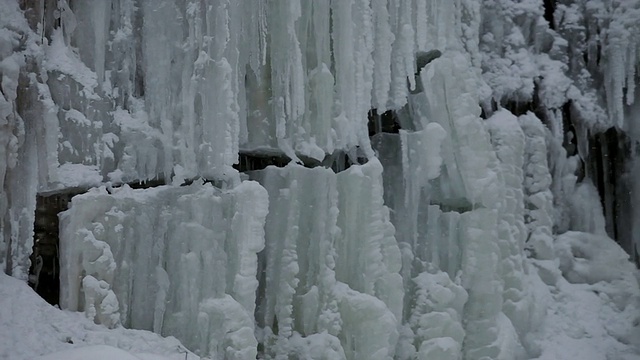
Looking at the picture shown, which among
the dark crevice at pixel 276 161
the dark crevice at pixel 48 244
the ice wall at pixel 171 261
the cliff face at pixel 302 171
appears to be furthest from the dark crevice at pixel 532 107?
the dark crevice at pixel 48 244

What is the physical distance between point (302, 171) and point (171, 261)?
2.18 m

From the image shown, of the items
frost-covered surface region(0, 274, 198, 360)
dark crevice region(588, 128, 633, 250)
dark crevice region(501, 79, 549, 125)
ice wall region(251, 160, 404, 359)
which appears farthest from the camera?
dark crevice region(588, 128, 633, 250)

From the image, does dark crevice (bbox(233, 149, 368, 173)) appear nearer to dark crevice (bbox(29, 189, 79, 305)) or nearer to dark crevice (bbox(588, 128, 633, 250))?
dark crevice (bbox(29, 189, 79, 305))

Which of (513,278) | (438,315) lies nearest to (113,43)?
(438,315)

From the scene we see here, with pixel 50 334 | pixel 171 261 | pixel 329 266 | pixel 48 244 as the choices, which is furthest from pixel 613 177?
pixel 50 334

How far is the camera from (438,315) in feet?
36.8

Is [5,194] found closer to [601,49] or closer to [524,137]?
[524,137]

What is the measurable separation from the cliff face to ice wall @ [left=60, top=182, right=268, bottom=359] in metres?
0.02

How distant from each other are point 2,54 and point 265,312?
13.7 ft

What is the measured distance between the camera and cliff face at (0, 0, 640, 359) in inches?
346

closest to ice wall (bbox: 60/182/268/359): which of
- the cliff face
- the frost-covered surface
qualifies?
the cliff face

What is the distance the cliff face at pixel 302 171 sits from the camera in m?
8.79

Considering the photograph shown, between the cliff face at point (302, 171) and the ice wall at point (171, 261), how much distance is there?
2cm

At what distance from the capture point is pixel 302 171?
10.5 meters
